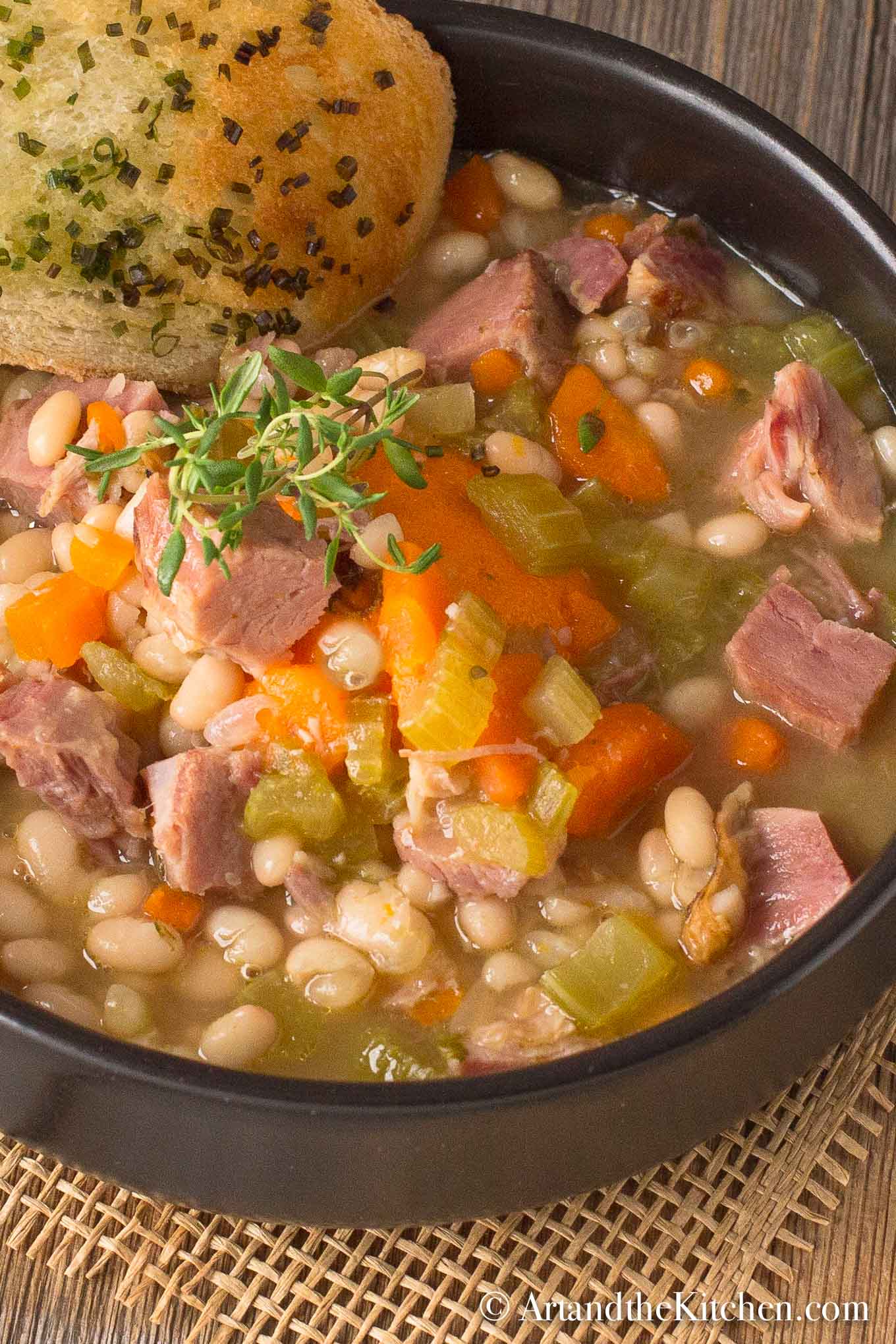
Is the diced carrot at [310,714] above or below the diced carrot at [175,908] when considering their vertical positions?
Answer: above

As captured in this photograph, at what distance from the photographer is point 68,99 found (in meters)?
3.62

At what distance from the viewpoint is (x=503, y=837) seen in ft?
10.4

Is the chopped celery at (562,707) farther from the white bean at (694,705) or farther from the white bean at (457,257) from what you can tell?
the white bean at (457,257)

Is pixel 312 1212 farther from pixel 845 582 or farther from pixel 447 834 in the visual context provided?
pixel 845 582

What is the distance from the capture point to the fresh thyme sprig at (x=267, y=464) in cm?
292

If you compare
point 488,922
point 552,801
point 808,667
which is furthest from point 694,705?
point 488,922

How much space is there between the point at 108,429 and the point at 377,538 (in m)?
0.79

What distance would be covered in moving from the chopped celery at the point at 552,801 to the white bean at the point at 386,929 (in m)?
0.34

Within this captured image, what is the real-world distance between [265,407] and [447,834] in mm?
1004

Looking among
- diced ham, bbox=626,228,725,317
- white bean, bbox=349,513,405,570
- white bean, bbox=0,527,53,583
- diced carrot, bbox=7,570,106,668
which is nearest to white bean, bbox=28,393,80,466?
white bean, bbox=0,527,53,583

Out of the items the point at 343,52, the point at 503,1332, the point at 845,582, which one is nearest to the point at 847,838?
the point at 845,582

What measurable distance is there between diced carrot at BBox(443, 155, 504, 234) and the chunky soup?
61 centimetres

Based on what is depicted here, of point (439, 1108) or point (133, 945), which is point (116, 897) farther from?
point (439, 1108)

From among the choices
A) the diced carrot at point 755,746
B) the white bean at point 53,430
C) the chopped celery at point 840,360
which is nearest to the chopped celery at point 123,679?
the white bean at point 53,430
